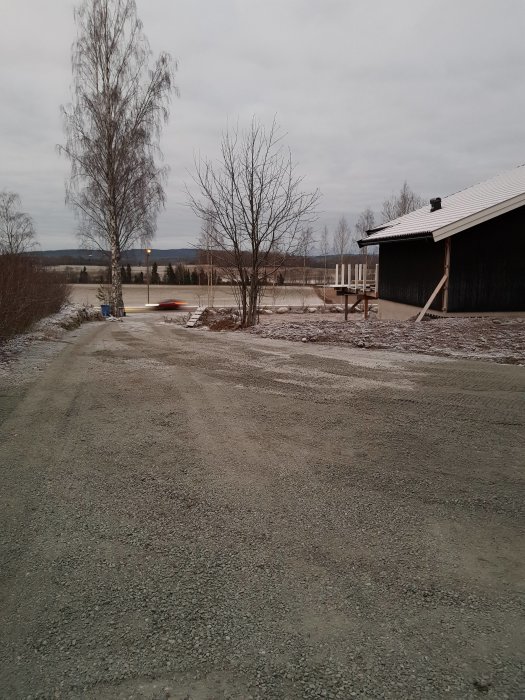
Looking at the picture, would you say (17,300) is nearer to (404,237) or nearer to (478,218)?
(404,237)

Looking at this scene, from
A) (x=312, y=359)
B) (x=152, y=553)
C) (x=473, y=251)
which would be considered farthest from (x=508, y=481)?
(x=473, y=251)

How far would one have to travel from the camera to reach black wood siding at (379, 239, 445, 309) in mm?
14452

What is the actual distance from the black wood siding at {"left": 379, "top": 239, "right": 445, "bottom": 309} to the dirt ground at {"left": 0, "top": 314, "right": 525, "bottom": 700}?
10131 millimetres

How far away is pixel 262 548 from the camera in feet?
8.03

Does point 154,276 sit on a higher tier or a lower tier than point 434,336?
higher

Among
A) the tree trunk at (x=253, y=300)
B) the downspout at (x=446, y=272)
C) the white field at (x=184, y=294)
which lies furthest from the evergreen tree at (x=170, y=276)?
the downspout at (x=446, y=272)

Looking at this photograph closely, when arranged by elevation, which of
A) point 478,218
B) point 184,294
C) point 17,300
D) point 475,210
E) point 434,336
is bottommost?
point 434,336

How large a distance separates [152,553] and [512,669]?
64.3 inches

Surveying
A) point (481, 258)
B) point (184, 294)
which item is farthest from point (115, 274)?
point (184, 294)

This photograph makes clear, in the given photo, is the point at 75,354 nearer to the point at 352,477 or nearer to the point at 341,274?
the point at 352,477

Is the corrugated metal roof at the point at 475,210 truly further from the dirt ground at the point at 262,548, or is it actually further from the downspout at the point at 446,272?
the dirt ground at the point at 262,548

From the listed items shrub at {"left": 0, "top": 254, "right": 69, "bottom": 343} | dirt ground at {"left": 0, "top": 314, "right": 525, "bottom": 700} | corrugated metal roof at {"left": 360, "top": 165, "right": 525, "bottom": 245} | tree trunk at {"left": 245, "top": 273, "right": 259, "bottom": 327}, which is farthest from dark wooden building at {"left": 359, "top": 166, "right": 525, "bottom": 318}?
shrub at {"left": 0, "top": 254, "right": 69, "bottom": 343}

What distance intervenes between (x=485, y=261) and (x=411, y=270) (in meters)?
2.99

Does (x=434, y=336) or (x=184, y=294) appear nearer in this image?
(x=434, y=336)
